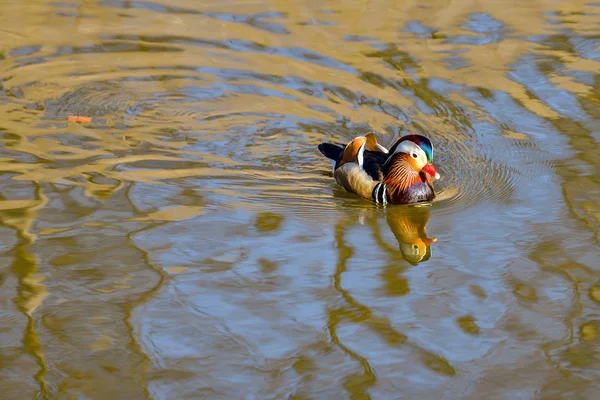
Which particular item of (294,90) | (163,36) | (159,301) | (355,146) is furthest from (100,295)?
(163,36)

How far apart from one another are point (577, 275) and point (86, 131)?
462 cm

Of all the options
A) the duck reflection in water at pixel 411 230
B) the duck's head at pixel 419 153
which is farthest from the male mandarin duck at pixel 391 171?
the duck reflection in water at pixel 411 230

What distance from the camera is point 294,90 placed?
387 inches

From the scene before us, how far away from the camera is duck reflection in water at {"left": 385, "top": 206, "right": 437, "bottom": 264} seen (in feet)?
21.2

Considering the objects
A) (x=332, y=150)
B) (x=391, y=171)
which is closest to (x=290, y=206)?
(x=391, y=171)

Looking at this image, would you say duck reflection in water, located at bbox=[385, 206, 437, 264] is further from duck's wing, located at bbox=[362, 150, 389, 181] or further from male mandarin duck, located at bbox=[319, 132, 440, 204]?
duck's wing, located at bbox=[362, 150, 389, 181]

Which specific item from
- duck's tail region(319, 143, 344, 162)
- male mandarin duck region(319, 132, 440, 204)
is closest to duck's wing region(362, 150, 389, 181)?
male mandarin duck region(319, 132, 440, 204)

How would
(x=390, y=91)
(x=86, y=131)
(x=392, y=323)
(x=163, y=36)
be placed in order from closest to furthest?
(x=392, y=323) → (x=86, y=131) → (x=390, y=91) → (x=163, y=36)

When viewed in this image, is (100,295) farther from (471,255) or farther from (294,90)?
(294,90)

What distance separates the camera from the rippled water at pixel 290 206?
504 cm

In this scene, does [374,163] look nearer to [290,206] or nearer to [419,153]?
[419,153]

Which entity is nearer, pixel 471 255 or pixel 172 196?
pixel 471 255

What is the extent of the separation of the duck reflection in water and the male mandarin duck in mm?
124

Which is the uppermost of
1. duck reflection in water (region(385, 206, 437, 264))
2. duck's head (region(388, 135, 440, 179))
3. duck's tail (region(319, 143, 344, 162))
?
duck's head (region(388, 135, 440, 179))
